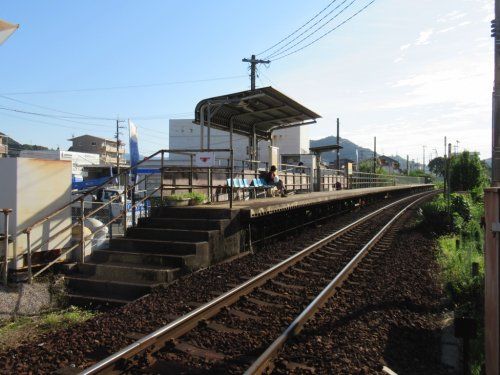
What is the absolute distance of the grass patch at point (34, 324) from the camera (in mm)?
5551

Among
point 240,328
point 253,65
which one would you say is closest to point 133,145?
point 240,328

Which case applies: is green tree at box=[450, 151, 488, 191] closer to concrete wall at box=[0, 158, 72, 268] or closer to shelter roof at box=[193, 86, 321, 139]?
shelter roof at box=[193, 86, 321, 139]

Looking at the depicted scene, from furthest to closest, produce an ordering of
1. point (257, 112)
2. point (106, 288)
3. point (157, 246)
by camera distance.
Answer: point (257, 112) < point (157, 246) < point (106, 288)

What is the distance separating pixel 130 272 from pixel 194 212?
2504 millimetres

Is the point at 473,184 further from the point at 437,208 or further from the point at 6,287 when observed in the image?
the point at 6,287

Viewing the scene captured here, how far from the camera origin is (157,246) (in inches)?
337

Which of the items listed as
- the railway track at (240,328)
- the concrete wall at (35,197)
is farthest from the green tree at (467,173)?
the concrete wall at (35,197)

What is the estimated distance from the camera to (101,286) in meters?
7.41

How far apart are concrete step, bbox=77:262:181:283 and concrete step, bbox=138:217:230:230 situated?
156 centimetres

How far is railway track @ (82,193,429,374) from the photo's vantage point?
→ 4.40 m

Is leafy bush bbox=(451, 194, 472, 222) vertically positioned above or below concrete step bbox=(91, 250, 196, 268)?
above

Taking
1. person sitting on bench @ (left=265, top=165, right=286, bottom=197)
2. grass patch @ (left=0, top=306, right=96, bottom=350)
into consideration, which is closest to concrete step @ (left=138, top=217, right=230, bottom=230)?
grass patch @ (left=0, top=306, right=96, bottom=350)

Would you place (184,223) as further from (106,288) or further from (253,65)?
(253,65)

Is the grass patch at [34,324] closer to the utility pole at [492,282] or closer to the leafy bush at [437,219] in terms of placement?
the utility pole at [492,282]
